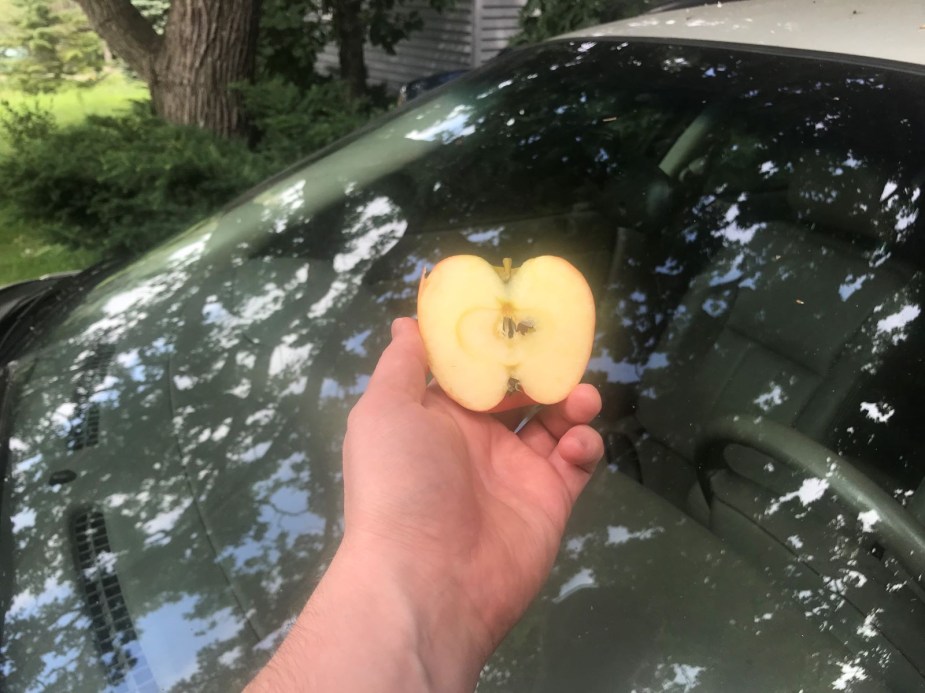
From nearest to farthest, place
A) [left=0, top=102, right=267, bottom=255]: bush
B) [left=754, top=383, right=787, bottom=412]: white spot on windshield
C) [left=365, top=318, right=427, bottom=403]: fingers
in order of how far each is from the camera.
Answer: [left=365, top=318, right=427, bottom=403]: fingers < [left=754, top=383, right=787, bottom=412]: white spot on windshield < [left=0, top=102, right=267, bottom=255]: bush

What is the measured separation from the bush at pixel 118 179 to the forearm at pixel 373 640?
2613 mm

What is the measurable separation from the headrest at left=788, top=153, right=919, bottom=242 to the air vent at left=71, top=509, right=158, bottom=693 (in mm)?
1556

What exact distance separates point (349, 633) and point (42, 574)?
0.61 m

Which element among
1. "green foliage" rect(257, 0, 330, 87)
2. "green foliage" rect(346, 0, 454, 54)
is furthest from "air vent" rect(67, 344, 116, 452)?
"green foliage" rect(346, 0, 454, 54)

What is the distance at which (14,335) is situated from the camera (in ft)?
6.06

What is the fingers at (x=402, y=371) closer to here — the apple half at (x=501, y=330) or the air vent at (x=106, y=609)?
the apple half at (x=501, y=330)

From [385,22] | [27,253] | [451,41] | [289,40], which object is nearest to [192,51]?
[27,253]

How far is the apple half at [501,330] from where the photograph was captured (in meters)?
1.26

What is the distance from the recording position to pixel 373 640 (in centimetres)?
102

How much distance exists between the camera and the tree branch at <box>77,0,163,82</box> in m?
4.36

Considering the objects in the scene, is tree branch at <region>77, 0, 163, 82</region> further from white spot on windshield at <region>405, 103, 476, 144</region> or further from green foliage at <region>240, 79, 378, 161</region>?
white spot on windshield at <region>405, 103, 476, 144</region>

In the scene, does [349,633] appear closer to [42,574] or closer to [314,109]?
[42,574]

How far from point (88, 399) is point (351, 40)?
19.3ft

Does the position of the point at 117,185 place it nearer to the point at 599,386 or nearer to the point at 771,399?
the point at 599,386
